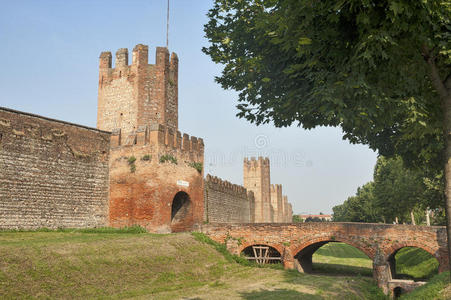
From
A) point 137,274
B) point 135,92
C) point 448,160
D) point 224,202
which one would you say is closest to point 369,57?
point 448,160

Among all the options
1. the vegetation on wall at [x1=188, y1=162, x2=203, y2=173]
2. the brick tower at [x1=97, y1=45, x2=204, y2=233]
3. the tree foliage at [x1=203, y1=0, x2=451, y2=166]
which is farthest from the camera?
the vegetation on wall at [x1=188, y1=162, x2=203, y2=173]

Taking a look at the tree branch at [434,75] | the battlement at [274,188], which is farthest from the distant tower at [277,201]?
the tree branch at [434,75]

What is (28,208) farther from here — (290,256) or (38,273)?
(290,256)

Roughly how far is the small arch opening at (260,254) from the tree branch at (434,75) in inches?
618

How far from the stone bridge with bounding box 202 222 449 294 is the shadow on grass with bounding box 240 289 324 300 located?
21.9ft

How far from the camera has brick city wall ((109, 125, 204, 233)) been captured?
20375 mm

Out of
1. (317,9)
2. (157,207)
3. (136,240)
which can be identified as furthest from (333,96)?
(157,207)

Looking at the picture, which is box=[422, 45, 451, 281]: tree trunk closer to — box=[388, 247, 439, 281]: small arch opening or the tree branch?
the tree branch

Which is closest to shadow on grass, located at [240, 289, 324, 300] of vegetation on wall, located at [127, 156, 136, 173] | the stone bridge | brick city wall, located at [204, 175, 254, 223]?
the stone bridge

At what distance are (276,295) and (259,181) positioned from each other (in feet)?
136

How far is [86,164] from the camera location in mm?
20266

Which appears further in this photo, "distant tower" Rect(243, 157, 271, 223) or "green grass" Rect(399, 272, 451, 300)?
"distant tower" Rect(243, 157, 271, 223)

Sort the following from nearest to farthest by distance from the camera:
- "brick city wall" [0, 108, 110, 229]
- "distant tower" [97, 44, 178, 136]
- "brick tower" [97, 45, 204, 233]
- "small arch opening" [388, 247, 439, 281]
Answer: "brick city wall" [0, 108, 110, 229], "brick tower" [97, 45, 204, 233], "distant tower" [97, 44, 178, 136], "small arch opening" [388, 247, 439, 281]

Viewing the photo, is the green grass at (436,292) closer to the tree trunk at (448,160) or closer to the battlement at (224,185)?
the tree trunk at (448,160)
